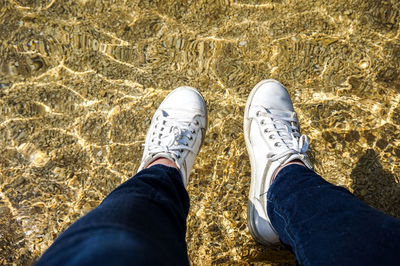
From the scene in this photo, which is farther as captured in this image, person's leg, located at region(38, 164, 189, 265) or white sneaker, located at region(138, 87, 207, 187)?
white sneaker, located at region(138, 87, 207, 187)

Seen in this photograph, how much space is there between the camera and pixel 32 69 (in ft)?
7.70

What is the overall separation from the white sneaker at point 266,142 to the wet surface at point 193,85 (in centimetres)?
12

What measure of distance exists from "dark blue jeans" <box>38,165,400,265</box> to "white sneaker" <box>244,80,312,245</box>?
0.31 metres

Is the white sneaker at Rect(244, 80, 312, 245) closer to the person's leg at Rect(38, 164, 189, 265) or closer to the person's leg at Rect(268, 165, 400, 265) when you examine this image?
the person's leg at Rect(268, 165, 400, 265)

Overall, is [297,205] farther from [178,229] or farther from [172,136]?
[172,136]

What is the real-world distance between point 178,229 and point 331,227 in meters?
0.64

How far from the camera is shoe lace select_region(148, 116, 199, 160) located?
1.94 meters

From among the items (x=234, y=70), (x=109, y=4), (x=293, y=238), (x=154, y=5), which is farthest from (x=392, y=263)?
(x=109, y=4)

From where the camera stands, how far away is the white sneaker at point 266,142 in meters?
1.76

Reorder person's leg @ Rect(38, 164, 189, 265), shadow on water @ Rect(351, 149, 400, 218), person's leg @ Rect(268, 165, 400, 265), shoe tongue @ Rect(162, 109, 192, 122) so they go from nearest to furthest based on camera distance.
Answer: person's leg @ Rect(38, 164, 189, 265)
person's leg @ Rect(268, 165, 400, 265)
shadow on water @ Rect(351, 149, 400, 218)
shoe tongue @ Rect(162, 109, 192, 122)

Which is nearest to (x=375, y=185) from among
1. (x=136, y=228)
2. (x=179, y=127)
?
(x=179, y=127)

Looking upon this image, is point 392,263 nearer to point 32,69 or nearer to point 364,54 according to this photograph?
point 364,54

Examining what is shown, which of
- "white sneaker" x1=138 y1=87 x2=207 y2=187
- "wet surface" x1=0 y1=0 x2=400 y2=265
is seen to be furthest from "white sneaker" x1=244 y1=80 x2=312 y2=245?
"white sneaker" x1=138 y1=87 x2=207 y2=187

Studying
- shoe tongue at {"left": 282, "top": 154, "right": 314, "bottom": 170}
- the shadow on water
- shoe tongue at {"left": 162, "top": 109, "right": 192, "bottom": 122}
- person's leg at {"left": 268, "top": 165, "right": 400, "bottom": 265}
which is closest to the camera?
person's leg at {"left": 268, "top": 165, "right": 400, "bottom": 265}
